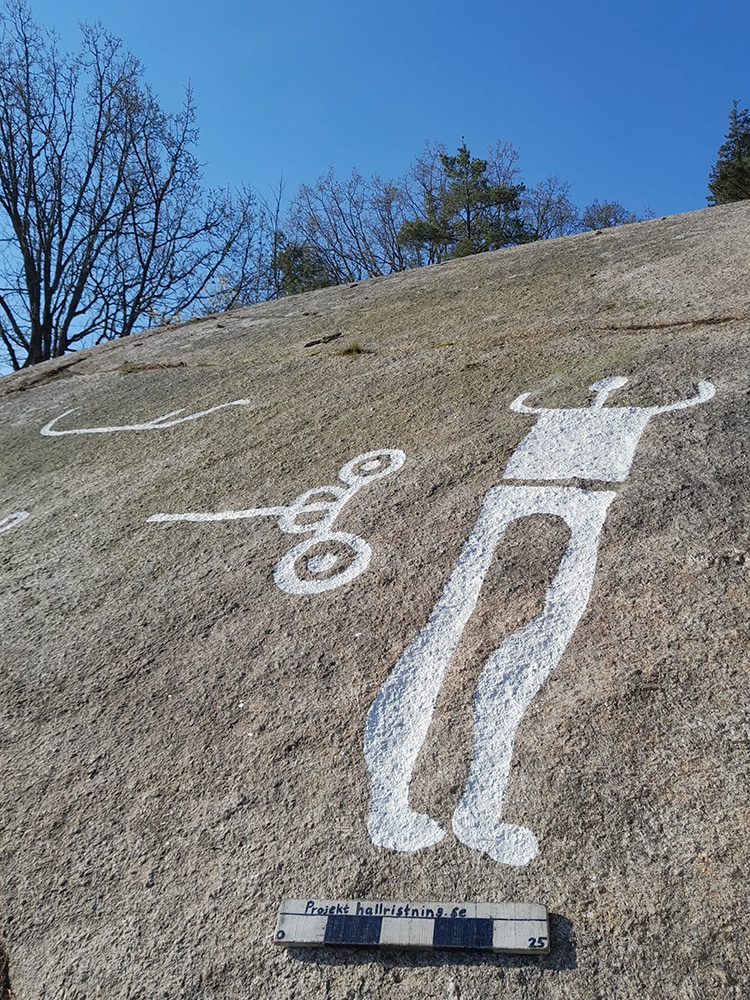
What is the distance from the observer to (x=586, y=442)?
9.13 feet

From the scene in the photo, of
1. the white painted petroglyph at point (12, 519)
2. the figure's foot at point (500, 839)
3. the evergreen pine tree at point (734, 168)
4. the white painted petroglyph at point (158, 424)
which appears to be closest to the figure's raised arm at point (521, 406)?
the white painted petroglyph at point (158, 424)

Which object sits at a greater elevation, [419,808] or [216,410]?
[216,410]

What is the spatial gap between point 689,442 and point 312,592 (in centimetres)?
137

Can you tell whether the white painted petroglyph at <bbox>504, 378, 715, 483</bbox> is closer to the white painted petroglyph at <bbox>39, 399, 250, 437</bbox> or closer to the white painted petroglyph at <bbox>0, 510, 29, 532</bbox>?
the white painted petroglyph at <bbox>39, 399, 250, 437</bbox>

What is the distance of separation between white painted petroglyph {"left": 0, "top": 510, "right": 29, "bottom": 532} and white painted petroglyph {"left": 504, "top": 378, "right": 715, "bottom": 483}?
2237mm

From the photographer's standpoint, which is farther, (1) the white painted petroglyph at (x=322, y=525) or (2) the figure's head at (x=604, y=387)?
(2) the figure's head at (x=604, y=387)

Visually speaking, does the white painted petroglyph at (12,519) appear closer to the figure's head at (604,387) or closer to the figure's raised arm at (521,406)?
the figure's raised arm at (521,406)

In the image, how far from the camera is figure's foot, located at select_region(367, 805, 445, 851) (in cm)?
159

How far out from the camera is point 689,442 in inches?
103

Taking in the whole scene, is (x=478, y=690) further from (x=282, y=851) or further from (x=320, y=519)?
(x=320, y=519)

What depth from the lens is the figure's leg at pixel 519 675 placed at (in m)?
1.58

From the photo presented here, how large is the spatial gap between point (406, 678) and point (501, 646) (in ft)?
0.88

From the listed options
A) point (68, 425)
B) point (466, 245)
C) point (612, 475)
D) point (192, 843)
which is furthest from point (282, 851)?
point (466, 245)

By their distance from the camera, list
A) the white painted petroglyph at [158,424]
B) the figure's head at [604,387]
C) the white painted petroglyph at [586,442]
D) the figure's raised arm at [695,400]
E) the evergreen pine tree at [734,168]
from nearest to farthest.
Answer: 1. the white painted petroglyph at [586,442]
2. the figure's raised arm at [695,400]
3. the figure's head at [604,387]
4. the white painted petroglyph at [158,424]
5. the evergreen pine tree at [734,168]
